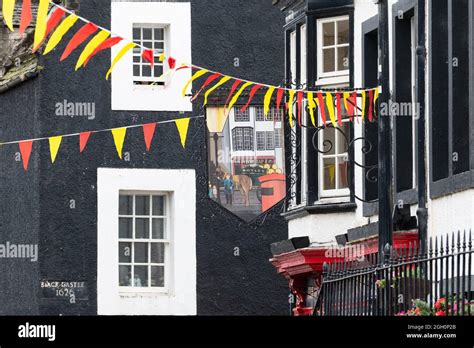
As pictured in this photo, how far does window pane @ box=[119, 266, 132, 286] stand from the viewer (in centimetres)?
3359

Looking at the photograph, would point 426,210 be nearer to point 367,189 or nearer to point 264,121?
point 367,189

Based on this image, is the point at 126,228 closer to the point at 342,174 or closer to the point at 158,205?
the point at 158,205

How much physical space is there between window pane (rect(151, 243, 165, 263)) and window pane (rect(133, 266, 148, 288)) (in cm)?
26

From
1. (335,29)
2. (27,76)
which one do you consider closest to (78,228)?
(27,76)

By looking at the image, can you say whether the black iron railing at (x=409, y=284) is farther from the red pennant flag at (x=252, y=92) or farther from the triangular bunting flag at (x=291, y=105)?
the triangular bunting flag at (x=291, y=105)

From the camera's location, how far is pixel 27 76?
3394 centimetres

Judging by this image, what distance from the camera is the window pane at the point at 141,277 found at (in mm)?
33656

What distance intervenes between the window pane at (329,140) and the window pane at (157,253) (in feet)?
31.5

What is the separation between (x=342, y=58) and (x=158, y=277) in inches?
416

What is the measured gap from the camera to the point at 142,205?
33844 millimetres

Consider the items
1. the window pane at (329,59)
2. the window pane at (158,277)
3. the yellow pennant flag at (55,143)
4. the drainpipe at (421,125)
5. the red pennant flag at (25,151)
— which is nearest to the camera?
the drainpipe at (421,125)

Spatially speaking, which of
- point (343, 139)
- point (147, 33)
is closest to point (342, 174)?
point (343, 139)

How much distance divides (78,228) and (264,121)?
442 centimetres

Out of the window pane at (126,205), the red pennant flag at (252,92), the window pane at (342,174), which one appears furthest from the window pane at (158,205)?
the window pane at (342,174)
